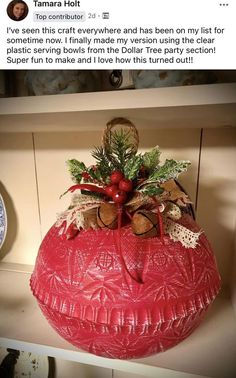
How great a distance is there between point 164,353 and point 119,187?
0.31 meters

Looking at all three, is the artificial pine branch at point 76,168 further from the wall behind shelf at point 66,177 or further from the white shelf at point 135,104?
the wall behind shelf at point 66,177

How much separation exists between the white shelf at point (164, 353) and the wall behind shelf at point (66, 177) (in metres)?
0.15

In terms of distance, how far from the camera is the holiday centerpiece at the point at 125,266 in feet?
0.95

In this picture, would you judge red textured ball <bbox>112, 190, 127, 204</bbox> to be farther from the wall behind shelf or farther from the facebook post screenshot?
the wall behind shelf

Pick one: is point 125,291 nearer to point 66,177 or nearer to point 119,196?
point 119,196

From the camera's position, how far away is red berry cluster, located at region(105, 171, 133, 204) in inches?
12.0

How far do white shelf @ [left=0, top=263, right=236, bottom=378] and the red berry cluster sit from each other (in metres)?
0.26

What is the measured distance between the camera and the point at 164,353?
412 mm

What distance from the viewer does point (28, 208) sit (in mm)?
678

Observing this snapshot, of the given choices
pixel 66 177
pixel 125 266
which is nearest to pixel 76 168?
pixel 125 266
